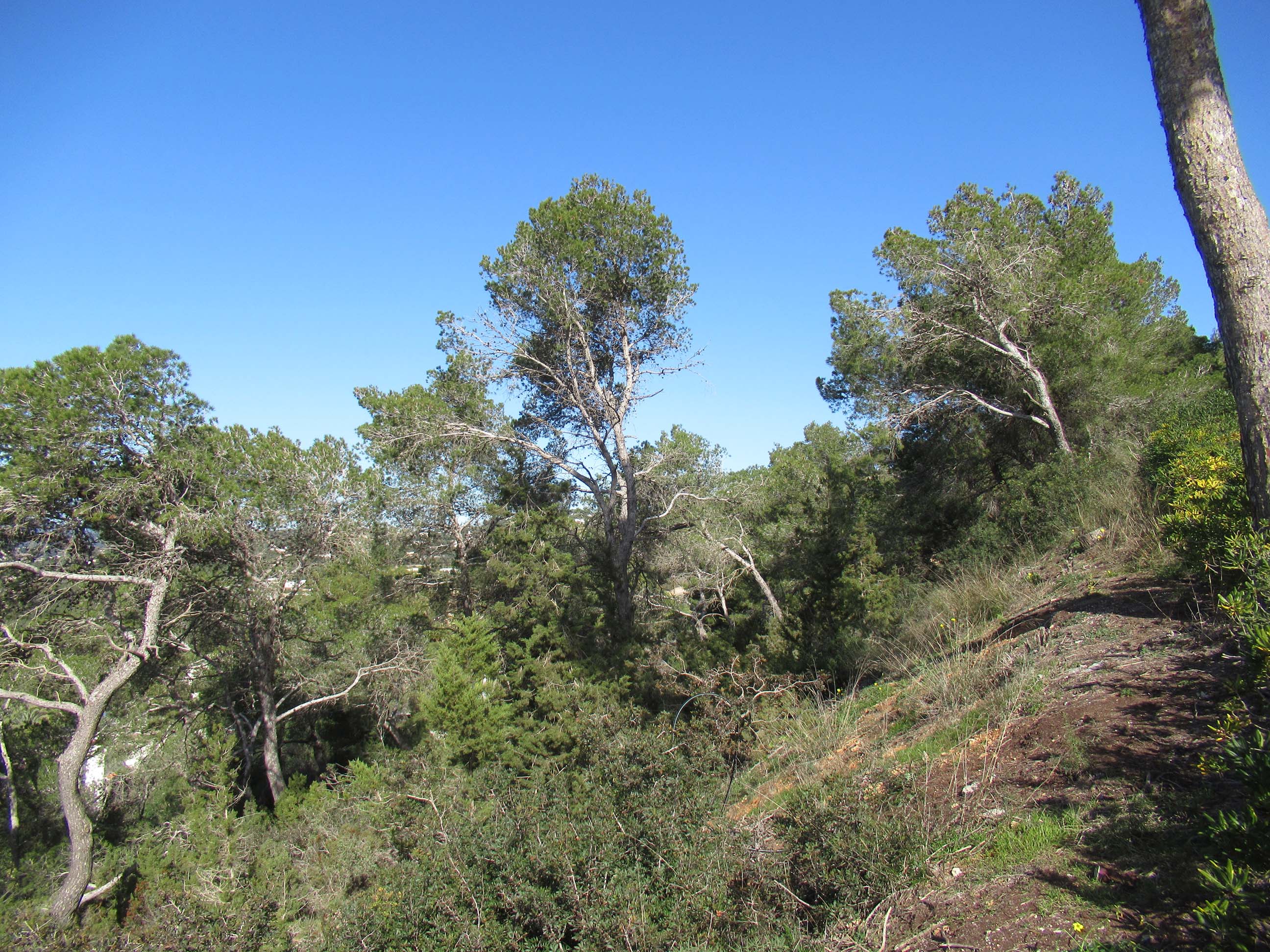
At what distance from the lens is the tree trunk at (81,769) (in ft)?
32.1

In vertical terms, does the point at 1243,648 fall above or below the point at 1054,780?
above

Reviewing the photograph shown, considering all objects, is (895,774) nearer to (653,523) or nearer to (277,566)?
(653,523)

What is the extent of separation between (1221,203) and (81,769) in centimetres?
1626

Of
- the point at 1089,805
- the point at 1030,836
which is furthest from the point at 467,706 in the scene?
the point at 1089,805

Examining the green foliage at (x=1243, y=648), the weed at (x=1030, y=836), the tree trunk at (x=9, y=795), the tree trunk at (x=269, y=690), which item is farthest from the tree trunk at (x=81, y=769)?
the green foliage at (x=1243, y=648)

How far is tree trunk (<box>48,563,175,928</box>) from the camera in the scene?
32.1 feet

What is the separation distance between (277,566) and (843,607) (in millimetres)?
12157

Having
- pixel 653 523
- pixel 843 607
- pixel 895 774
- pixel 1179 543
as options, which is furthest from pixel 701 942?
pixel 653 523

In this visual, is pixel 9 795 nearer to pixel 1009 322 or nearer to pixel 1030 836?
pixel 1030 836

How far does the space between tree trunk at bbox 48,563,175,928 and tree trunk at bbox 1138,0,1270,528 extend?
47.4 ft

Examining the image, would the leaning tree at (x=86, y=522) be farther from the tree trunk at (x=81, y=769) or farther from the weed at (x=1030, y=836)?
the weed at (x=1030, y=836)

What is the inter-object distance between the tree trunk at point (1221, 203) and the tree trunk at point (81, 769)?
14443mm

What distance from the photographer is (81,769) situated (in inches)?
414

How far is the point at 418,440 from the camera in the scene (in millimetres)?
12414
